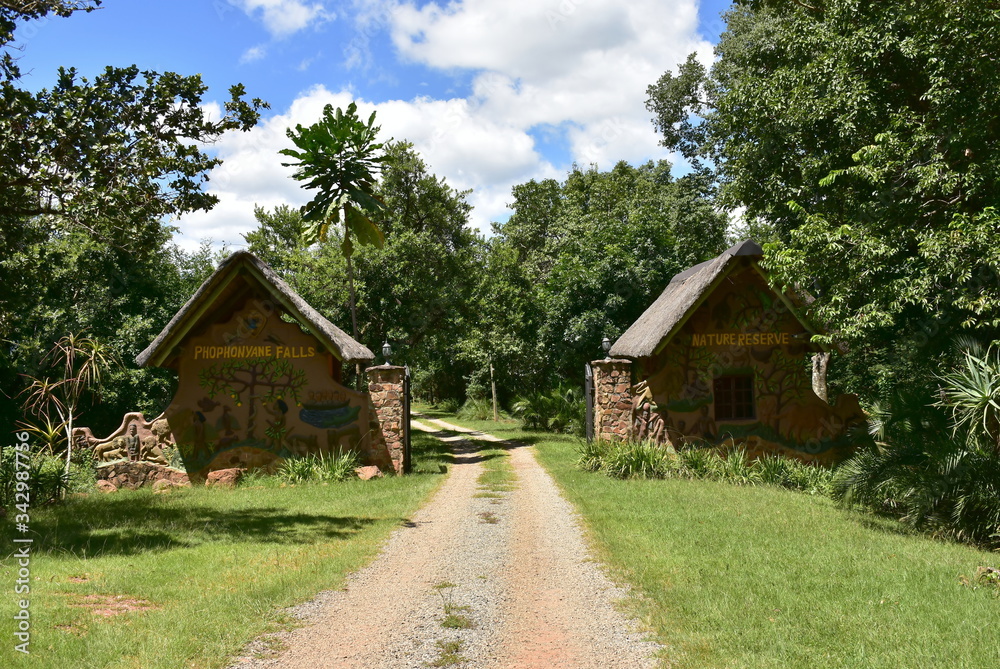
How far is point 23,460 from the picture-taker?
1170 centimetres

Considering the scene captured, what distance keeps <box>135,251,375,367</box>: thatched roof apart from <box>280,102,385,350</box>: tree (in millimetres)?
4469

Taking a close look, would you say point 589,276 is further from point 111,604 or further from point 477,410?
point 111,604

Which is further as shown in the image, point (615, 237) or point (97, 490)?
point (615, 237)

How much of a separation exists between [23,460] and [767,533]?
40.4ft

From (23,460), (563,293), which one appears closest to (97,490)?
(23,460)

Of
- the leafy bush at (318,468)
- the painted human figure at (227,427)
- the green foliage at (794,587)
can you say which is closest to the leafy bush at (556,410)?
the leafy bush at (318,468)

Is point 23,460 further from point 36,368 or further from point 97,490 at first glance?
point 36,368

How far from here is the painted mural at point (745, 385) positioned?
16266 mm

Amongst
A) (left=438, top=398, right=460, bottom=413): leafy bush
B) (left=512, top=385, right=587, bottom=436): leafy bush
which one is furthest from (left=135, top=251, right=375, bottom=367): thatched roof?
(left=438, top=398, right=460, bottom=413): leafy bush

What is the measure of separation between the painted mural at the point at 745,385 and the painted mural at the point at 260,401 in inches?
282

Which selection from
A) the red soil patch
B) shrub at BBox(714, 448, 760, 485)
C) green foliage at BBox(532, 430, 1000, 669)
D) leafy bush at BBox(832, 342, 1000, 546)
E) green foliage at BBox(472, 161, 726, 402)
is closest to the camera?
green foliage at BBox(532, 430, 1000, 669)

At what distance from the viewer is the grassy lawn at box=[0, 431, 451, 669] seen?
529 cm

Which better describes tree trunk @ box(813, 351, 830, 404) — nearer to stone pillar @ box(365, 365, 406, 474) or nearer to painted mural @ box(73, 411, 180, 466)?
stone pillar @ box(365, 365, 406, 474)
